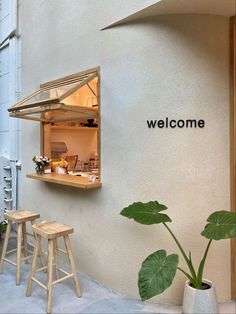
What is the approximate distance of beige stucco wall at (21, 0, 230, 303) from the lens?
8.71 feet

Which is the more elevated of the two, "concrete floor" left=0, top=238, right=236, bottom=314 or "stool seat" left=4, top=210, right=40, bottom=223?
"stool seat" left=4, top=210, right=40, bottom=223

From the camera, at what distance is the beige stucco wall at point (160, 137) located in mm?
2654

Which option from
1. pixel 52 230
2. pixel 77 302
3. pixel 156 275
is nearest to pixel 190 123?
pixel 156 275

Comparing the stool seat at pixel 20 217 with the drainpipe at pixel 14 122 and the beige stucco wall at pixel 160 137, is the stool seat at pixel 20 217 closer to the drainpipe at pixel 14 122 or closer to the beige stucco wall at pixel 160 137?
the beige stucco wall at pixel 160 137

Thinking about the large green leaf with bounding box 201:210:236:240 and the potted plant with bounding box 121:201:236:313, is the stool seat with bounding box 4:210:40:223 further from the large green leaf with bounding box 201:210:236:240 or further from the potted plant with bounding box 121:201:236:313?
the large green leaf with bounding box 201:210:236:240

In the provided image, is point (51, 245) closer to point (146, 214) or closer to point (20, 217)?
point (20, 217)

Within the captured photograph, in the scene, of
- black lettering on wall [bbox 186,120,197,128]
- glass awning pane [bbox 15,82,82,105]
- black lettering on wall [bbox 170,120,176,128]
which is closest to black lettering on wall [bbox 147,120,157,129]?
black lettering on wall [bbox 170,120,176,128]

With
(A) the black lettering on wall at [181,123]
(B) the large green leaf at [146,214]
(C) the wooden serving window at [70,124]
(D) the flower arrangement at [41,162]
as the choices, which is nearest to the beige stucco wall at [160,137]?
(A) the black lettering on wall at [181,123]

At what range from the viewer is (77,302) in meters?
2.66

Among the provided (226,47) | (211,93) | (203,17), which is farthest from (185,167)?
(203,17)

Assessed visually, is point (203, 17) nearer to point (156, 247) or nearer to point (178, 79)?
point (178, 79)

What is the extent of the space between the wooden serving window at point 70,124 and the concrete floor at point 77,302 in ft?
3.59

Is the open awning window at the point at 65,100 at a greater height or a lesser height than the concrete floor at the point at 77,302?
greater

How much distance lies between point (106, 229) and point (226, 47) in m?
2.23
